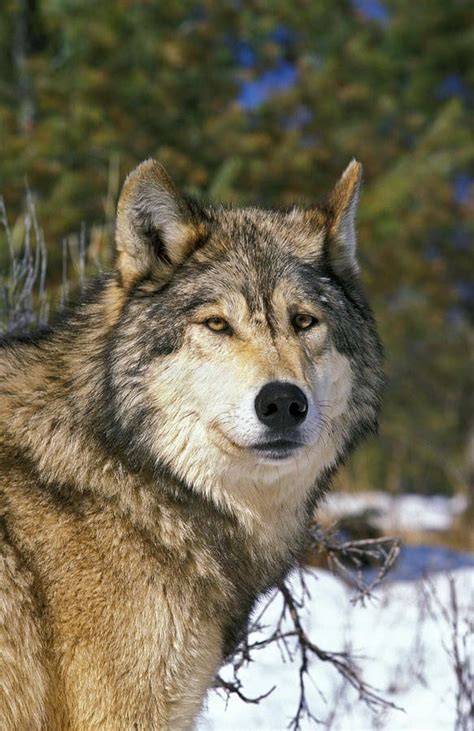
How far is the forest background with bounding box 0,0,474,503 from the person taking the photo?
38.4 ft

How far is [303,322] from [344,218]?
61cm

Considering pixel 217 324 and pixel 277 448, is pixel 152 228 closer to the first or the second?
pixel 217 324

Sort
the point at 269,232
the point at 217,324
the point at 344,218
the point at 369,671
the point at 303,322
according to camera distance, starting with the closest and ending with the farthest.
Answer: the point at 217,324 < the point at 303,322 < the point at 269,232 < the point at 344,218 < the point at 369,671

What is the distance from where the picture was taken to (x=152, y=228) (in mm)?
3441

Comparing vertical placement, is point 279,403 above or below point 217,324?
below

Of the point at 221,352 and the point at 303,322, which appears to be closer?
the point at 221,352

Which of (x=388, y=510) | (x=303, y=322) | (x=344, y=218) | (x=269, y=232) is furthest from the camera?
(x=388, y=510)

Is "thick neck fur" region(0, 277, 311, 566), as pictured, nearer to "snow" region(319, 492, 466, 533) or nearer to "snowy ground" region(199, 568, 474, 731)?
"snowy ground" region(199, 568, 474, 731)

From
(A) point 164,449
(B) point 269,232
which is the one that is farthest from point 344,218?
(A) point 164,449

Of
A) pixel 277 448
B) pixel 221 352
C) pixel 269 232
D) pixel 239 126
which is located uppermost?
pixel 239 126

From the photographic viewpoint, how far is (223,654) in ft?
11.1

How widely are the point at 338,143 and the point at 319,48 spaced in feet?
9.70

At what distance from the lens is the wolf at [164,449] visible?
118 inches

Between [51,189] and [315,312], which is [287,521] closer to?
[315,312]
